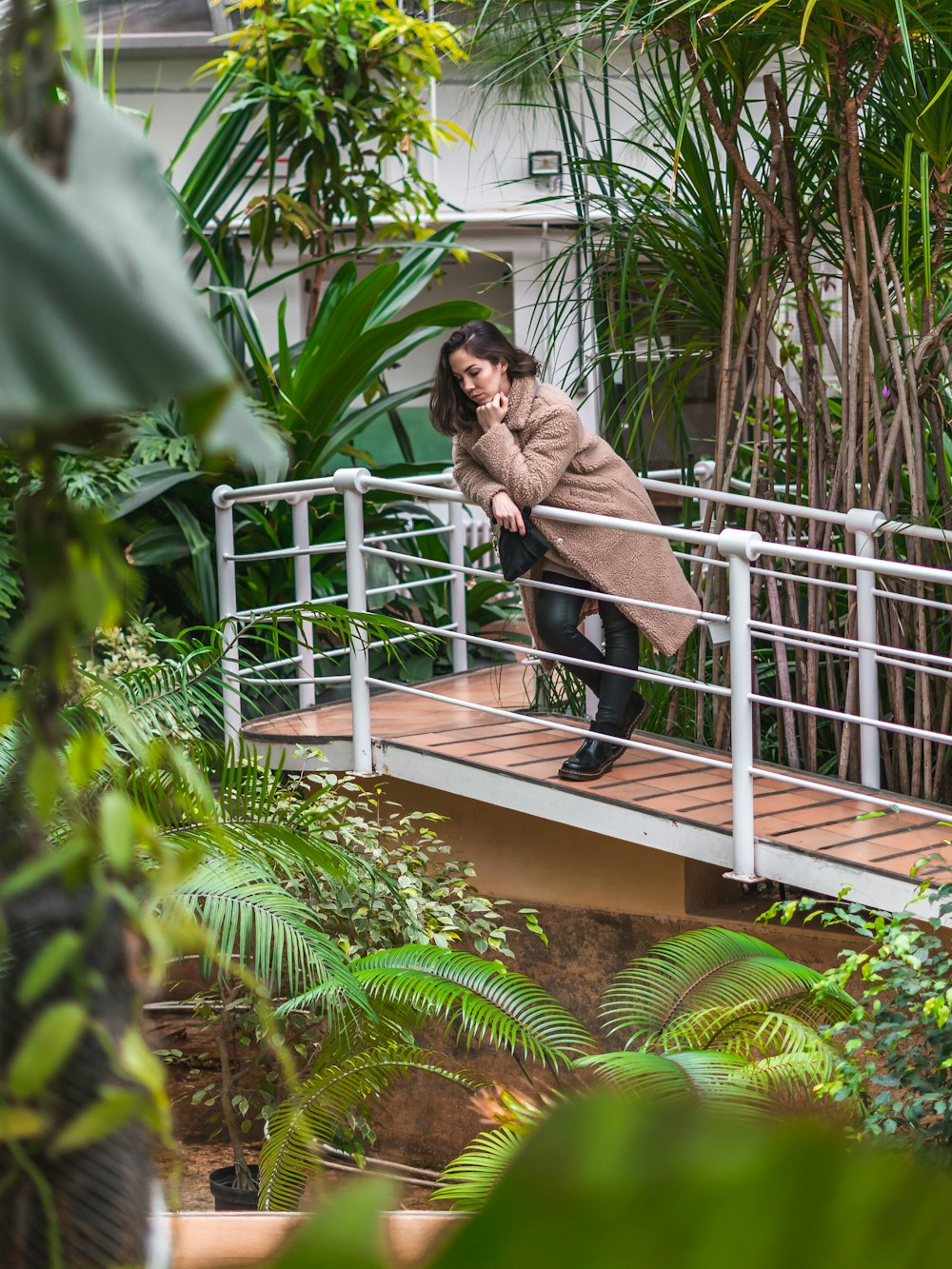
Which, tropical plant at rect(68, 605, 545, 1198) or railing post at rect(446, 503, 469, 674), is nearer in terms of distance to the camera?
tropical plant at rect(68, 605, 545, 1198)

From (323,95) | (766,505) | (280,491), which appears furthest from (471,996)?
(323,95)

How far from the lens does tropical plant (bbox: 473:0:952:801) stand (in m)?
3.98

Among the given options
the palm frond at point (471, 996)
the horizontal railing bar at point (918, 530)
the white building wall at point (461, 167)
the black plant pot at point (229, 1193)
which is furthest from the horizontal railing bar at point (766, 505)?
the white building wall at point (461, 167)

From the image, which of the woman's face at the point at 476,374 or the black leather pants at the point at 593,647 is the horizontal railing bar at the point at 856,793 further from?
the woman's face at the point at 476,374

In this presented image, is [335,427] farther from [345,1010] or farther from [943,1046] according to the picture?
[943,1046]

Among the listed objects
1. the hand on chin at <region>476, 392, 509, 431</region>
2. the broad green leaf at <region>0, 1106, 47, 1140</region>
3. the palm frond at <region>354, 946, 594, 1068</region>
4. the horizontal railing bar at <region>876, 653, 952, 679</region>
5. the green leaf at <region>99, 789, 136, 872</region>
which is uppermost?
the hand on chin at <region>476, 392, 509, 431</region>

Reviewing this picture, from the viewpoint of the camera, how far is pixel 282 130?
7.13 m

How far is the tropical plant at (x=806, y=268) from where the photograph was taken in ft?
13.1

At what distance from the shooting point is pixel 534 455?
14.0 ft

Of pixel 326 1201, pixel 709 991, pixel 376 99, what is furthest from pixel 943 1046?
pixel 376 99

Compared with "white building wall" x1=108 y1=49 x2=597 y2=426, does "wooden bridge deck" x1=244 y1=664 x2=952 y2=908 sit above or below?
below

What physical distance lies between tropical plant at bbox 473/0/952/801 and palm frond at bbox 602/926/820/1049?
37.8 inches

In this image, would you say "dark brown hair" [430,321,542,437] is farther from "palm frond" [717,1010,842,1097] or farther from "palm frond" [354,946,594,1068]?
"palm frond" [717,1010,842,1097]

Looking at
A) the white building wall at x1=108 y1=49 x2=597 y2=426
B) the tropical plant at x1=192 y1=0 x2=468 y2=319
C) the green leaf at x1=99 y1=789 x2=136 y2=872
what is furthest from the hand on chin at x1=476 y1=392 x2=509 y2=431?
the white building wall at x1=108 y1=49 x2=597 y2=426
